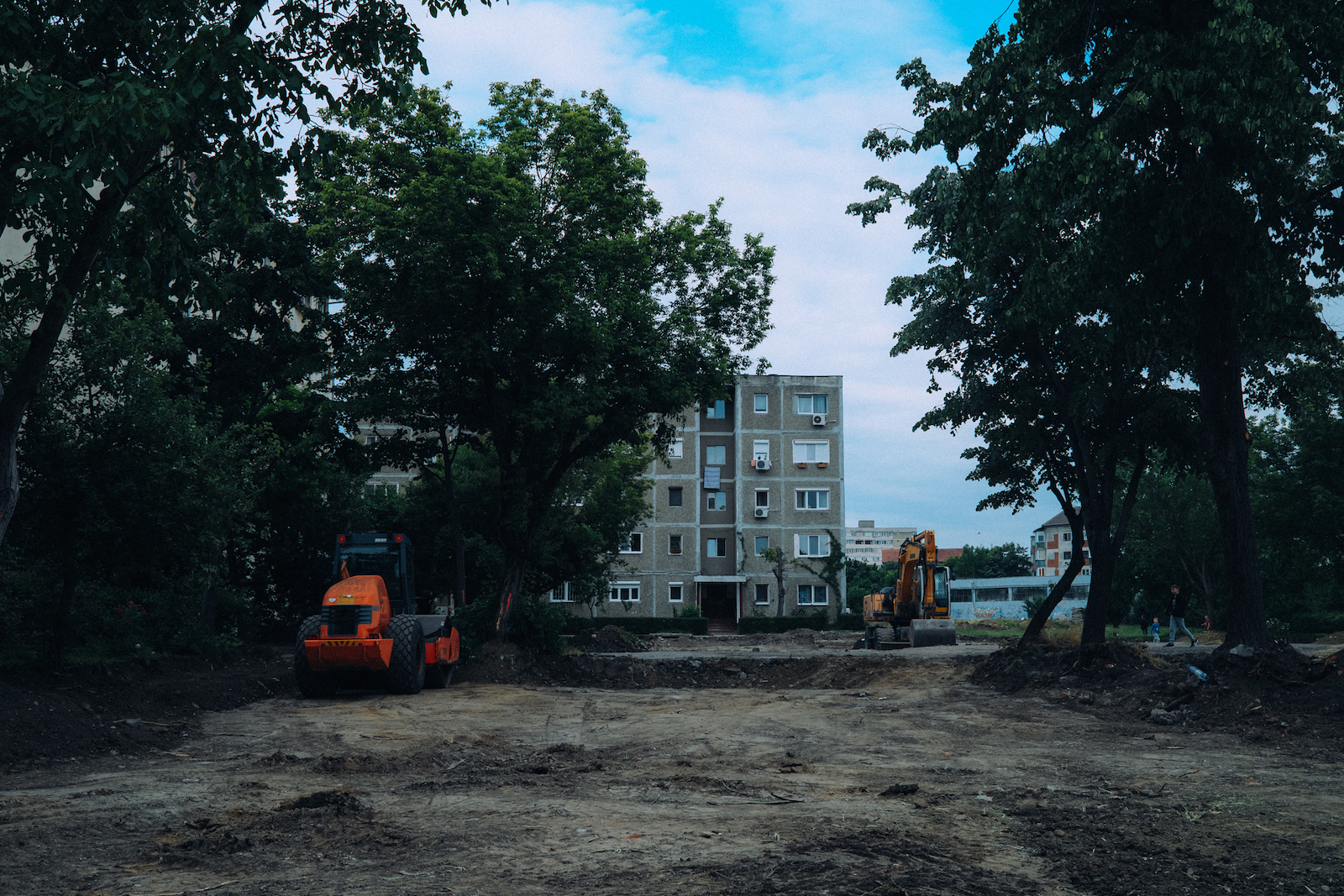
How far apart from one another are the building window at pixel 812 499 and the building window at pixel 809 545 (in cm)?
166

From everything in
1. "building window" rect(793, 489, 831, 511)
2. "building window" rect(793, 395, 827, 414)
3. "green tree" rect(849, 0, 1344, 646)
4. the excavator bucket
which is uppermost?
"building window" rect(793, 395, 827, 414)

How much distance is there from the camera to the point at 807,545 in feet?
186

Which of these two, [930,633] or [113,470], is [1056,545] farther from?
[113,470]

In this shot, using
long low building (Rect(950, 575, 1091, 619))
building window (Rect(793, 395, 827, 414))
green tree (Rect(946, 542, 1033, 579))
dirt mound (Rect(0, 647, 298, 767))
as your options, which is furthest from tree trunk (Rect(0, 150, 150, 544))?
green tree (Rect(946, 542, 1033, 579))

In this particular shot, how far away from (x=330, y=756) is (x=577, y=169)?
49.5ft

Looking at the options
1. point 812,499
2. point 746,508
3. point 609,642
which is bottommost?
point 609,642

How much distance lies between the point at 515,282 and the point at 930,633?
1664 cm

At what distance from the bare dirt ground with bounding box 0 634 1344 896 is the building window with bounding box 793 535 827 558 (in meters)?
37.1

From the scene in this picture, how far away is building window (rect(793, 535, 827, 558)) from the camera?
56438 mm

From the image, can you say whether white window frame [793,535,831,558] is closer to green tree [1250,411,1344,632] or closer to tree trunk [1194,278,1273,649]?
green tree [1250,411,1344,632]

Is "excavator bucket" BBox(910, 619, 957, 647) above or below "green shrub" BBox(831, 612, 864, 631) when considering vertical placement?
above


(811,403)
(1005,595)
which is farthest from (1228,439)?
(1005,595)

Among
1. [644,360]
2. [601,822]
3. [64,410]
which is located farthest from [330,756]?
[644,360]

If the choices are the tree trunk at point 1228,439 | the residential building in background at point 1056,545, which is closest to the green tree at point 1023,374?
the tree trunk at point 1228,439
